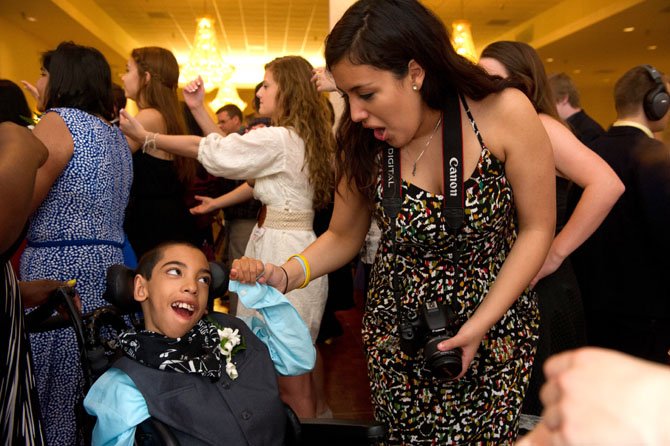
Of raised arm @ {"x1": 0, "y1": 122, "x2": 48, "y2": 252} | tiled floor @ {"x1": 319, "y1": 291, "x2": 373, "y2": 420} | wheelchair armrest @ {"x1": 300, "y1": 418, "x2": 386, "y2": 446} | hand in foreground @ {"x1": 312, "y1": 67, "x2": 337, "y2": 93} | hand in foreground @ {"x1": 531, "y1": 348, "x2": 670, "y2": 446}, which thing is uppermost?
hand in foreground @ {"x1": 312, "y1": 67, "x2": 337, "y2": 93}

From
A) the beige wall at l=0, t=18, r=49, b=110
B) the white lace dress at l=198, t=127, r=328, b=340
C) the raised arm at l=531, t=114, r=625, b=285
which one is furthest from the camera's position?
the beige wall at l=0, t=18, r=49, b=110

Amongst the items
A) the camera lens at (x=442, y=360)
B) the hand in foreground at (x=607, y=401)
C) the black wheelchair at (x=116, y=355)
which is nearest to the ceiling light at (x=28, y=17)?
the black wheelchair at (x=116, y=355)

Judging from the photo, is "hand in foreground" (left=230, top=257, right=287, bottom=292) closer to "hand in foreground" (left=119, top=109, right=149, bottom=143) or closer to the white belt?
the white belt

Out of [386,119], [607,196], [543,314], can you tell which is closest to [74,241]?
[386,119]

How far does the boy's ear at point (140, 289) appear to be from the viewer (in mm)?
1720

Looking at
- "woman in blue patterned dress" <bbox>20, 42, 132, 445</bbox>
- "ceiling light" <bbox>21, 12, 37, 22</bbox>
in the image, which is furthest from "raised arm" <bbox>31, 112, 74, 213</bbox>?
"ceiling light" <bbox>21, 12, 37, 22</bbox>

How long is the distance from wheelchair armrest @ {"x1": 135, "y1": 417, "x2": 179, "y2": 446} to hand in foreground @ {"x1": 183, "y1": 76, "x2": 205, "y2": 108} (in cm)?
175

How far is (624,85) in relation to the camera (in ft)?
8.99

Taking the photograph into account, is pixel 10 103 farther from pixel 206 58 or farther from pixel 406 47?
pixel 206 58

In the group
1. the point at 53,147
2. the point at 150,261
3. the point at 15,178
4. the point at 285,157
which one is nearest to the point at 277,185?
the point at 285,157

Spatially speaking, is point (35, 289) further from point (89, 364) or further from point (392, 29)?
point (392, 29)

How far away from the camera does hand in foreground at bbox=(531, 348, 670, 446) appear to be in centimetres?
32

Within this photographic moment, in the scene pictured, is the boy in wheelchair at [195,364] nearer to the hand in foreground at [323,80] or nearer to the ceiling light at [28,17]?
the hand in foreground at [323,80]

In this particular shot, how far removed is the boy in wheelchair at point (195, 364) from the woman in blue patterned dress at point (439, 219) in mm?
222
